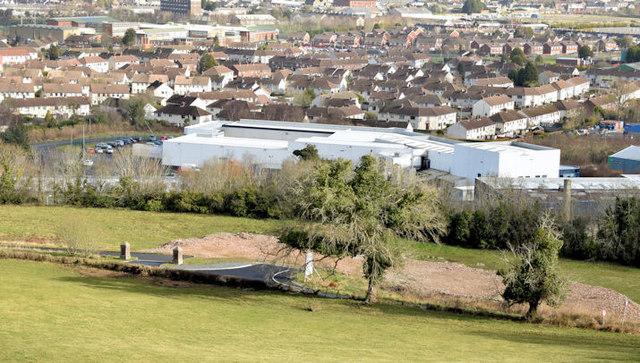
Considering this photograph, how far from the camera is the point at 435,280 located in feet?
48.0

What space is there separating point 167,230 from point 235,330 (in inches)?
341

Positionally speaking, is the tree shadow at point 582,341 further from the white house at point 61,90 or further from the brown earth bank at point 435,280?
the white house at point 61,90

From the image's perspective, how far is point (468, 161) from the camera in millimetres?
23781

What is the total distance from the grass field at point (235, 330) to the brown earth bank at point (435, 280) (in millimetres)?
976

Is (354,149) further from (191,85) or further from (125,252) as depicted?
(191,85)

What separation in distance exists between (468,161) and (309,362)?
16108mm

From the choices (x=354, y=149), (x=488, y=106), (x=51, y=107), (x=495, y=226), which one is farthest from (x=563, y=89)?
(x=495, y=226)

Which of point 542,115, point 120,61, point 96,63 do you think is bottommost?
point 542,115

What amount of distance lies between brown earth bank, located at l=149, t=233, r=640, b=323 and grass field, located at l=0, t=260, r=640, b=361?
3.20 feet

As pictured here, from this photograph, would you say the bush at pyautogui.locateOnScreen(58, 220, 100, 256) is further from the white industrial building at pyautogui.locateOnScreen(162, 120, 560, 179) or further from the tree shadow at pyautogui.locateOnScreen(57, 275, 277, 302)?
the white industrial building at pyautogui.locateOnScreen(162, 120, 560, 179)

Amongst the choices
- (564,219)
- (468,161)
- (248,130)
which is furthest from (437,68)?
(564,219)

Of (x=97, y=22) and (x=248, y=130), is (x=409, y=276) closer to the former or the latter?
(x=248, y=130)

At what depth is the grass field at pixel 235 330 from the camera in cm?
852

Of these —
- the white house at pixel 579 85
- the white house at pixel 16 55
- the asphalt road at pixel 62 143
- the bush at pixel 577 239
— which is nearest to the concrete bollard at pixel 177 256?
the bush at pixel 577 239
